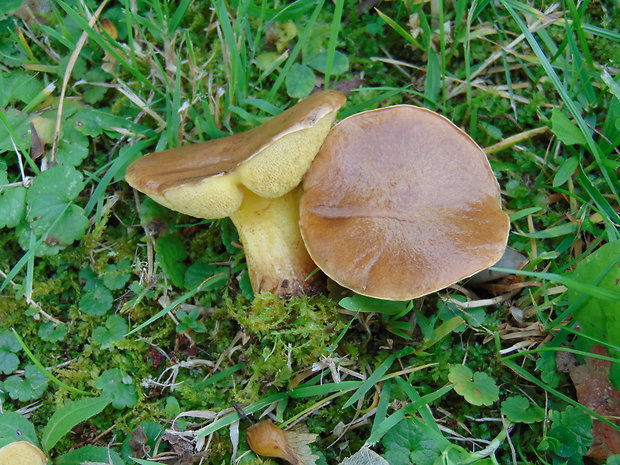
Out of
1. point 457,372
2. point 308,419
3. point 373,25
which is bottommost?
point 308,419

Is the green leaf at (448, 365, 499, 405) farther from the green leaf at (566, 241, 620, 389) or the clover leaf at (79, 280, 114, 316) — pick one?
the clover leaf at (79, 280, 114, 316)

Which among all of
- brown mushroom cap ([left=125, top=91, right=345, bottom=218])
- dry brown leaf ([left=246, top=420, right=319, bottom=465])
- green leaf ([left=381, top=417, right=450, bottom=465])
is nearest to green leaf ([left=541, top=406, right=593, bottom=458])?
green leaf ([left=381, top=417, right=450, bottom=465])

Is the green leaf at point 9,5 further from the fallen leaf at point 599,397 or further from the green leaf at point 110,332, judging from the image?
the fallen leaf at point 599,397

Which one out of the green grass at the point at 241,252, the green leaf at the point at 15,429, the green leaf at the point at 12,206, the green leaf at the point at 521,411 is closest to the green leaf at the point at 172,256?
the green grass at the point at 241,252

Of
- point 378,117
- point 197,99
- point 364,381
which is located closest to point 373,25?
point 378,117

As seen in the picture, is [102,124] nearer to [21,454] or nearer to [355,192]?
[355,192]

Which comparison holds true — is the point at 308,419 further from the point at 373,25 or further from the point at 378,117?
the point at 373,25
